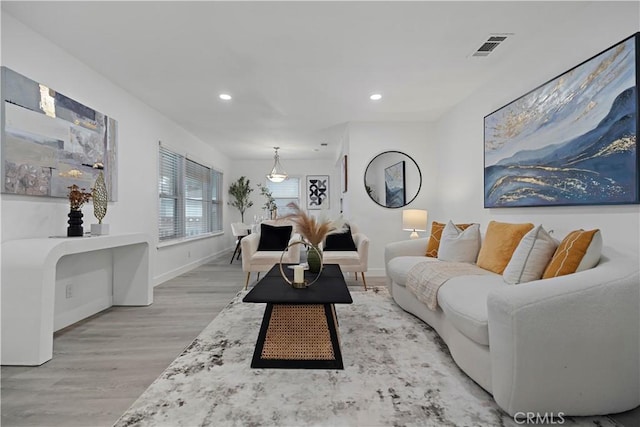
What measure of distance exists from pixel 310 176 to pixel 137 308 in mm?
5595

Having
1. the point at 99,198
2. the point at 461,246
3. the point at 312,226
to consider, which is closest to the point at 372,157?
the point at 461,246

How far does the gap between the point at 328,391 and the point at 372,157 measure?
3.76 meters

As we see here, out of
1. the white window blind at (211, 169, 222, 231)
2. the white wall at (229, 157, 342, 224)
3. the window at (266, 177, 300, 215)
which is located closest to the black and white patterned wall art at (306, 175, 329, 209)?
the white wall at (229, 157, 342, 224)

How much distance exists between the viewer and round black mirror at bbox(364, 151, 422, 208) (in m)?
4.84

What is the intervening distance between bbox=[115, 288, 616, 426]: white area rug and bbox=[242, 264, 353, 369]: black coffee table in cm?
8

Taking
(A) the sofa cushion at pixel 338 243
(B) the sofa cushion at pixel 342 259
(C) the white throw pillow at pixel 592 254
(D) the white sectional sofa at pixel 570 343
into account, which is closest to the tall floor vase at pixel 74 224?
(B) the sofa cushion at pixel 342 259

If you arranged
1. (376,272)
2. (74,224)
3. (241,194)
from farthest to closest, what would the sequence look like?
(241,194) → (376,272) → (74,224)

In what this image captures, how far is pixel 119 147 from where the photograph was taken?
345 cm

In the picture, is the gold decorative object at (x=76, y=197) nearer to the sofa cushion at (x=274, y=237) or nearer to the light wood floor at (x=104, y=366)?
the light wood floor at (x=104, y=366)

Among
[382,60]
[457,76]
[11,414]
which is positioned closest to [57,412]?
[11,414]

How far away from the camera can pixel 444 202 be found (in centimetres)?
457

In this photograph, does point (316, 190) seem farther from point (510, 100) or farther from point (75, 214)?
point (75, 214)

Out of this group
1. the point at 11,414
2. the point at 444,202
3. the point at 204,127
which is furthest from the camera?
the point at 204,127

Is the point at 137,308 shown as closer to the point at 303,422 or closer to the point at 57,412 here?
the point at 57,412
